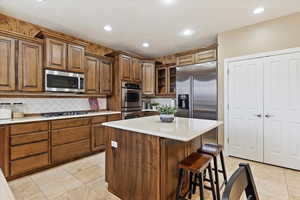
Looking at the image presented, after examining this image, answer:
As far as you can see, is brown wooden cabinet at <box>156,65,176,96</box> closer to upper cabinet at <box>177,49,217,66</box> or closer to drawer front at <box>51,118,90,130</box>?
upper cabinet at <box>177,49,217,66</box>

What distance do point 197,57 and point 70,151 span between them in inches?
141

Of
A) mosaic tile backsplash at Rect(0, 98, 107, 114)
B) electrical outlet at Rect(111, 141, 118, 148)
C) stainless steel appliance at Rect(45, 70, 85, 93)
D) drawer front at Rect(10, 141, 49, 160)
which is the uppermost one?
stainless steel appliance at Rect(45, 70, 85, 93)

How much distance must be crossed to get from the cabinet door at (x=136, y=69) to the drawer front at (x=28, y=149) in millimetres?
2679

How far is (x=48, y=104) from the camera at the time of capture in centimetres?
336

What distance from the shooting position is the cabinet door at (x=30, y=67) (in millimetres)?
2721

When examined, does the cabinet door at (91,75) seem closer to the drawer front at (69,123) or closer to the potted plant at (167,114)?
the drawer front at (69,123)

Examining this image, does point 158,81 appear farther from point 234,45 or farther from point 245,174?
point 245,174

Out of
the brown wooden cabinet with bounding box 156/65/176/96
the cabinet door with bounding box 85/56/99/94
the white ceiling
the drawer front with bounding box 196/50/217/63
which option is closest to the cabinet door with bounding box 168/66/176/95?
the brown wooden cabinet with bounding box 156/65/176/96

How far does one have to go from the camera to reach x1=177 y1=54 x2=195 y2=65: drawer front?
4.05 metres

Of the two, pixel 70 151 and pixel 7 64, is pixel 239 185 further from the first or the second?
pixel 7 64

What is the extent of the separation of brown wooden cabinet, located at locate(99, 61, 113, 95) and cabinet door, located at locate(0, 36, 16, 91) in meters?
1.74

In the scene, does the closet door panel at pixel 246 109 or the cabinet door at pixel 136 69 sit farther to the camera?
the cabinet door at pixel 136 69

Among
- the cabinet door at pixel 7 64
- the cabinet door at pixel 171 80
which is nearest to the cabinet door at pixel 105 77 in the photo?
the cabinet door at pixel 7 64

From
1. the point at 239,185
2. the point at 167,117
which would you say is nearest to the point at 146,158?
the point at 167,117
